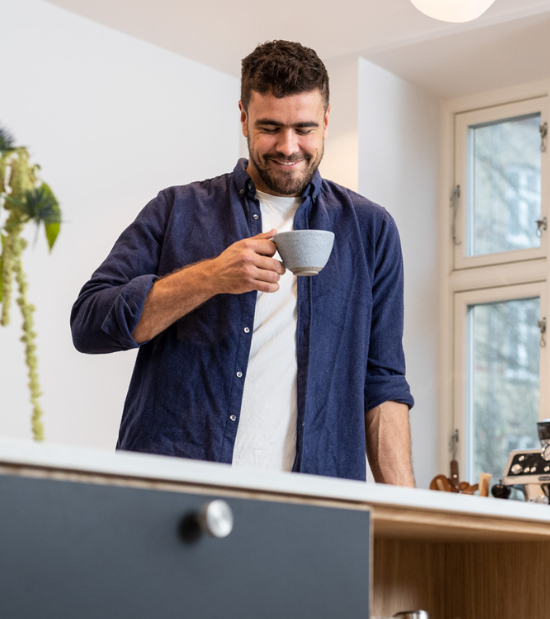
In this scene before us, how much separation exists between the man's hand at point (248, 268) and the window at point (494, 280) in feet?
8.14

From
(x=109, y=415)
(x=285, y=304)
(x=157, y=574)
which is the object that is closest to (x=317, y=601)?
(x=157, y=574)

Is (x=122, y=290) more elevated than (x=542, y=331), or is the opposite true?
(x=542, y=331)

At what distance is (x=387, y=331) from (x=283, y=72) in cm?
50

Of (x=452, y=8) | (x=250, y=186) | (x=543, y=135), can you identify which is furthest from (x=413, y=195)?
(x=250, y=186)

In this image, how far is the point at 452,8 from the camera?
235cm

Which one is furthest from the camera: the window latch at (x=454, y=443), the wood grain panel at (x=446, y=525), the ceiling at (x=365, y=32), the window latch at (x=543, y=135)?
the window latch at (x=454, y=443)

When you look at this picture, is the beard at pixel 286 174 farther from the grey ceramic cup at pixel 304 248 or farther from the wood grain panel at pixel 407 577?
the wood grain panel at pixel 407 577

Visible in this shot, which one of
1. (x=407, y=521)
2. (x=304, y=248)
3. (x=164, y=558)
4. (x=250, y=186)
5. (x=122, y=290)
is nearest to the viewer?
(x=164, y=558)

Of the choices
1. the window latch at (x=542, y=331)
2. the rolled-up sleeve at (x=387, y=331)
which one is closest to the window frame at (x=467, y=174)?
the window latch at (x=542, y=331)

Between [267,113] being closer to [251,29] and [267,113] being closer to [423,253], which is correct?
[251,29]

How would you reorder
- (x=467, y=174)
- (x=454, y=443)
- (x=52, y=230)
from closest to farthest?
(x=52, y=230)
(x=454, y=443)
(x=467, y=174)

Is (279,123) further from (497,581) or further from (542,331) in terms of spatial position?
(542,331)

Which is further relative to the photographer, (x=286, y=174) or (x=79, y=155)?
(x=79, y=155)

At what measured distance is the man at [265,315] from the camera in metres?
1.53
